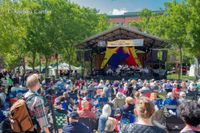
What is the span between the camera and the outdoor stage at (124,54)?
3497cm

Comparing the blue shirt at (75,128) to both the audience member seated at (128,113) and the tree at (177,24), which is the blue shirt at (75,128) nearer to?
the audience member seated at (128,113)

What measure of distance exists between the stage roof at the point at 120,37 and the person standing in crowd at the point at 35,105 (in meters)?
30.2

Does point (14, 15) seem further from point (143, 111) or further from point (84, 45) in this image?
point (143, 111)

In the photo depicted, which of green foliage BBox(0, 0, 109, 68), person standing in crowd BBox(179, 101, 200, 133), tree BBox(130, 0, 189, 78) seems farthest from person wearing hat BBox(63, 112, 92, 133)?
tree BBox(130, 0, 189, 78)

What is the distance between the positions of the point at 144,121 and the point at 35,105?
1873 millimetres

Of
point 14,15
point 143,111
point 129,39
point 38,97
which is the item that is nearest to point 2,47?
point 14,15

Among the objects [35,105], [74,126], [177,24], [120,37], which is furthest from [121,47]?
[35,105]

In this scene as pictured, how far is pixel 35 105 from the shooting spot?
515 centimetres

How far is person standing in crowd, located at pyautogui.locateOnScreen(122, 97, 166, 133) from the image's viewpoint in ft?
12.9

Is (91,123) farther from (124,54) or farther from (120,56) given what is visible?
(120,56)

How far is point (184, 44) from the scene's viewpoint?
118 feet

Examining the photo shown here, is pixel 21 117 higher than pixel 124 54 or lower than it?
lower

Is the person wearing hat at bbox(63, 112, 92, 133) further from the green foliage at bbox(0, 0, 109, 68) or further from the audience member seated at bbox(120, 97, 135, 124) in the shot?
the green foliage at bbox(0, 0, 109, 68)

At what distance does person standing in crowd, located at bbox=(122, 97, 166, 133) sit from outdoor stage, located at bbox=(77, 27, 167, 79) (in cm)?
2958
